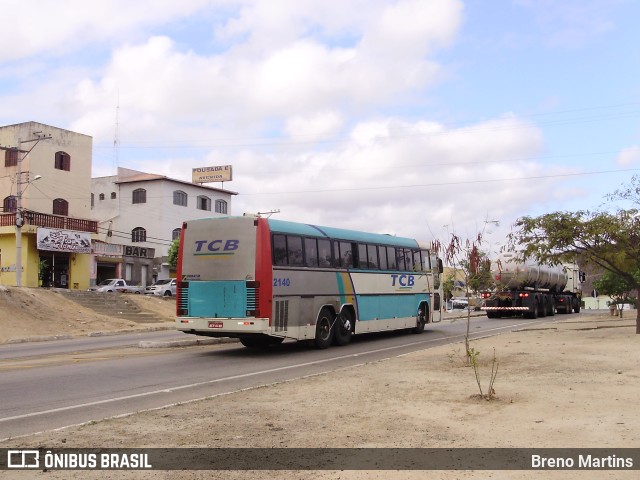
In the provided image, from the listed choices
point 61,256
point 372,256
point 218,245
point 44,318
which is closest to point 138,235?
point 61,256

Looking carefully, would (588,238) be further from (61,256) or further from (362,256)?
(61,256)

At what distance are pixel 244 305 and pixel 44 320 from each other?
17.1 m

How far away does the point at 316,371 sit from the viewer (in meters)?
13.3

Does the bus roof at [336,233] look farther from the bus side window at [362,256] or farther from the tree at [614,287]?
the tree at [614,287]

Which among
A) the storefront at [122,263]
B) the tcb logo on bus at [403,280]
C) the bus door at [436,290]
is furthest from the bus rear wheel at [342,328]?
the storefront at [122,263]

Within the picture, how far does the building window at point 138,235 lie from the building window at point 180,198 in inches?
169

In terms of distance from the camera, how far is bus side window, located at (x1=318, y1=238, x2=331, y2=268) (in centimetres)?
1780

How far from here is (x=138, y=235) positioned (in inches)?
2557

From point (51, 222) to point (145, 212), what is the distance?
783 inches

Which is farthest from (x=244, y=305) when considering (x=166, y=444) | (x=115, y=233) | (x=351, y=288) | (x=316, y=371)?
(x=115, y=233)

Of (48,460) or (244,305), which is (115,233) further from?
(48,460)

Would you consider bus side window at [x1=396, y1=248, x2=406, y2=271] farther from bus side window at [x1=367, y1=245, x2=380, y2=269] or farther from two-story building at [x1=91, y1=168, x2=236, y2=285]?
two-story building at [x1=91, y1=168, x2=236, y2=285]

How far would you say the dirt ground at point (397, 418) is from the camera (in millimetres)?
6426

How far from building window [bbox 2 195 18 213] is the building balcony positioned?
7.00 feet
